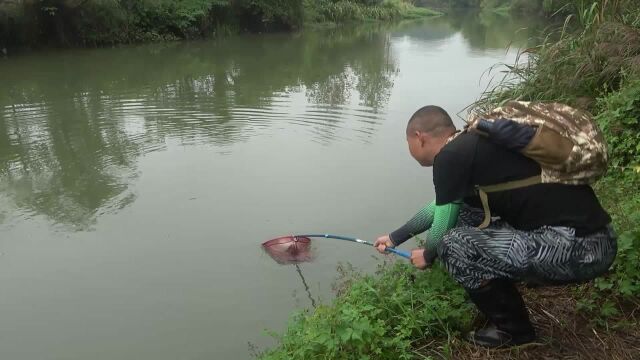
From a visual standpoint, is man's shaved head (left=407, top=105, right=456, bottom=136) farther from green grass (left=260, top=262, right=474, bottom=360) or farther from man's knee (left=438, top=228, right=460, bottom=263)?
green grass (left=260, top=262, right=474, bottom=360)

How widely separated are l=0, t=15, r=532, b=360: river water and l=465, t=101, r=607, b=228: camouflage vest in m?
1.93

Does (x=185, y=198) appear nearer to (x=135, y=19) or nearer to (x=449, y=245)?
(x=449, y=245)

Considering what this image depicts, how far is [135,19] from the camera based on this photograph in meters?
20.0

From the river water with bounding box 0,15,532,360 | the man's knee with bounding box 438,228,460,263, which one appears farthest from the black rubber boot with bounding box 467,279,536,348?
the river water with bounding box 0,15,532,360

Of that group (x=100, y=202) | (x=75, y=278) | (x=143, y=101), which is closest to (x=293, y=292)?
(x=75, y=278)

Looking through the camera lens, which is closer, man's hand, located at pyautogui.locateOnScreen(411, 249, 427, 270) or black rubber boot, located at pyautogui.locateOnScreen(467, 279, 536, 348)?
black rubber boot, located at pyautogui.locateOnScreen(467, 279, 536, 348)

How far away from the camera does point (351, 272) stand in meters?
3.82

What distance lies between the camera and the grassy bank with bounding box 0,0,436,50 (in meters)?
16.9

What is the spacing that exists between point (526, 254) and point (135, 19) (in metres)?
20.5

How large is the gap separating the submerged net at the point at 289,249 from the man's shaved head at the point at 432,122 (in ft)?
7.05

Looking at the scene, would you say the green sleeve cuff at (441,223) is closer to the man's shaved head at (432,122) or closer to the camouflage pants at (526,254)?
the camouflage pants at (526,254)

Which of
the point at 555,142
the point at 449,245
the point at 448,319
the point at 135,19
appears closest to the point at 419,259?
the point at 449,245

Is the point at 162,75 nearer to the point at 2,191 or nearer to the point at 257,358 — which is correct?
the point at 2,191

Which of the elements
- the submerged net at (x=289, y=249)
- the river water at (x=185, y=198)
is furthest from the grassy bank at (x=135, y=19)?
the submerged net at (x=289, y=249)
